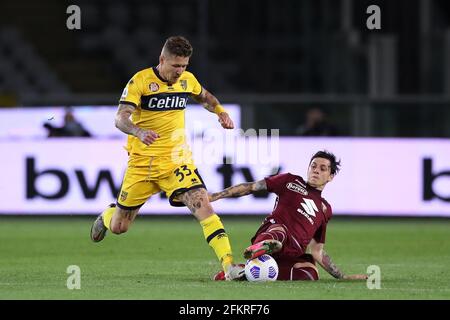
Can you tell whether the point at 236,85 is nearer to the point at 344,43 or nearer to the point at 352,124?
the point at 344,43

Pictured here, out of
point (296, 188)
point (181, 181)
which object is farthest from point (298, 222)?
point (181, 181)

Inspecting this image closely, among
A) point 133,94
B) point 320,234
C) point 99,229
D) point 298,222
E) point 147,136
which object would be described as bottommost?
point 99,229

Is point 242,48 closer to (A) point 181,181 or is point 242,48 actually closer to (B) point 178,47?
(A) point 181,181

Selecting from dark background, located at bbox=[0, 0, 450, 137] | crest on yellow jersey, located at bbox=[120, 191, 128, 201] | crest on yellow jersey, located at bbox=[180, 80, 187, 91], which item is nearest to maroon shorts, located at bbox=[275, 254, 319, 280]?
crest on yellow jersey, located at bbox=[120, 191, 128, 201]

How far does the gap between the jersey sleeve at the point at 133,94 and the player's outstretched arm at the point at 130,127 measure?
0.05m

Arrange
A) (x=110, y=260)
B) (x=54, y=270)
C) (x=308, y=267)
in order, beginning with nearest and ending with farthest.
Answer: (x=308, y=267), (x=54, y=270), (x=110, y=260)

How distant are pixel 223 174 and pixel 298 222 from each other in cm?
790

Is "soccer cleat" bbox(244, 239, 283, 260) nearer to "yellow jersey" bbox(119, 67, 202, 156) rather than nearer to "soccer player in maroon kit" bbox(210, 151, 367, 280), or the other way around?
"soccer player in maroon kit" bbox(210, 151, 367, 280)

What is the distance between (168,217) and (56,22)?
39.2ft

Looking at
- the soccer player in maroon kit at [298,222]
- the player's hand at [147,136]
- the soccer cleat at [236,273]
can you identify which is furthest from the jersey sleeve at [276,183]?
the player's hand at [147,136]

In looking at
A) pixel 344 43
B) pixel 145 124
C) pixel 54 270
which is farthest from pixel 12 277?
pixel 344 43

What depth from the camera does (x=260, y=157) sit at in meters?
18.6

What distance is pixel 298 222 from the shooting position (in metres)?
10.8

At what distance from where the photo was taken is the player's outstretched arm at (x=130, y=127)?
1023 cm
